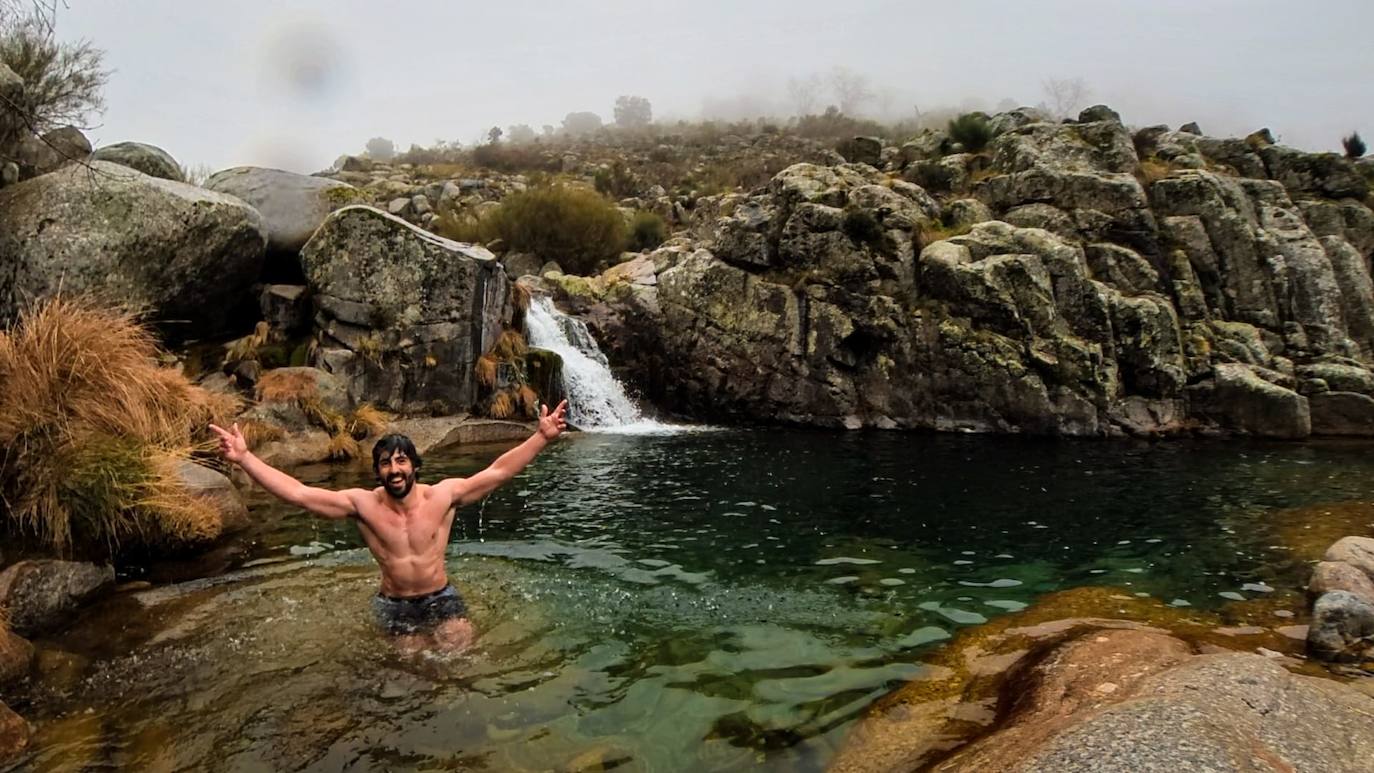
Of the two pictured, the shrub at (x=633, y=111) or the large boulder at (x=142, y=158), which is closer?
the large boulder at (x=142, y=158)

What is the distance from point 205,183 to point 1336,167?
44785 mm

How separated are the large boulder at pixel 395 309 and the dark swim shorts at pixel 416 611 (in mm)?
15127

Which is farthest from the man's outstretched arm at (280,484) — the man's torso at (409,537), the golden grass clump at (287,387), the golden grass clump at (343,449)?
the golden grass clump at (287,387)

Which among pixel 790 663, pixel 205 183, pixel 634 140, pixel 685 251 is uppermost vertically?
pixel 634 140

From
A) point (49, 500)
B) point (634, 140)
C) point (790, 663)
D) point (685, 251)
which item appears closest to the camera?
point (790, 663)

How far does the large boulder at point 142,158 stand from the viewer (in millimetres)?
22062

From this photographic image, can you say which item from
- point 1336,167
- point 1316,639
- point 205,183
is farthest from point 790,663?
point 1336,167

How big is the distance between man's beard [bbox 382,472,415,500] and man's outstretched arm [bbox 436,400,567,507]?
319mm

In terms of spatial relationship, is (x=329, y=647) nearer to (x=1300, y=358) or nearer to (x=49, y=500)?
(x=49, y=500)

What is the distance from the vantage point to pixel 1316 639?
6781 mm

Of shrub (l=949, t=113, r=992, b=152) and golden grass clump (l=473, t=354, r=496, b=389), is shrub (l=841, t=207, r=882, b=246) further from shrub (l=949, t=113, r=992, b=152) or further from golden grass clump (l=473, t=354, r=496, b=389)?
shrub (l=949, t=113, r=992, b=152)

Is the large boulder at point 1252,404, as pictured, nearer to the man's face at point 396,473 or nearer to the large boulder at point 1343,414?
the large boulder at point 1343,414

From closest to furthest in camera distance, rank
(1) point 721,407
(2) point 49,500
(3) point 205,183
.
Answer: (2) point 49,500 → (3) point 205,183 → (1) point 721,407

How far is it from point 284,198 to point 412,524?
832 inches
